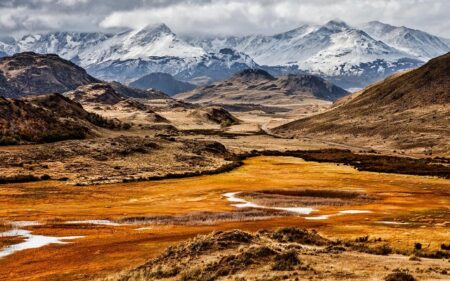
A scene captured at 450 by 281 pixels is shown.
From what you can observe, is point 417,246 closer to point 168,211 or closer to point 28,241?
point 28,241

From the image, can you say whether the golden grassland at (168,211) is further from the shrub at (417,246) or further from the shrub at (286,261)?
the shrub at (286,261)

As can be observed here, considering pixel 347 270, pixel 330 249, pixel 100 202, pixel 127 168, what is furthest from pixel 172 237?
pixel 127 168

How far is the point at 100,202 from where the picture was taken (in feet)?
283

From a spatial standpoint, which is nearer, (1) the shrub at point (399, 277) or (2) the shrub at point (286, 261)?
(1) the shrub at point (399, 277)

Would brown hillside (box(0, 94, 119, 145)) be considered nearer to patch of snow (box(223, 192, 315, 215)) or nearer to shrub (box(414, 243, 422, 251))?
patch of snow (box(223, 192, 315, 215))

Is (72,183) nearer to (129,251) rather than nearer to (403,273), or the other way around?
(129,251)

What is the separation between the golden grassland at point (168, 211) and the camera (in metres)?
46.4

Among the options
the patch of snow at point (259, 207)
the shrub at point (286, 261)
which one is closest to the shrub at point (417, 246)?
the shrub at point (286, 261)

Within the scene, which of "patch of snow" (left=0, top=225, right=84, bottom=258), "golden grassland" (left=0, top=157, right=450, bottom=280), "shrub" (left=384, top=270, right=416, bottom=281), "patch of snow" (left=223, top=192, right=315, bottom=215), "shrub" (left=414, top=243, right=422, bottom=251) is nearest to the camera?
"shrub" (left=384, top=270, right=416, bottom=281)

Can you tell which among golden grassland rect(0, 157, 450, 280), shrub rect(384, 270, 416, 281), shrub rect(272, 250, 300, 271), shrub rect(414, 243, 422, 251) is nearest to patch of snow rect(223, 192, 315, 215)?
golden grassland rect(0, 157, 450, 280)

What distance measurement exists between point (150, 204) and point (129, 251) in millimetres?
35070

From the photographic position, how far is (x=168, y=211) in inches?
2940

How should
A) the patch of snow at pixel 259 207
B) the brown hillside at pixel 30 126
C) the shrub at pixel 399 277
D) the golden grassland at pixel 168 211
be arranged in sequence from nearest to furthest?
the shrub at pixel 399 277 → the golden grassland at pixel 168 211 → the patch of snow at pixel 259 207 → the brown hillside at pixel 30 126

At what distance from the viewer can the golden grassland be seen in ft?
152
